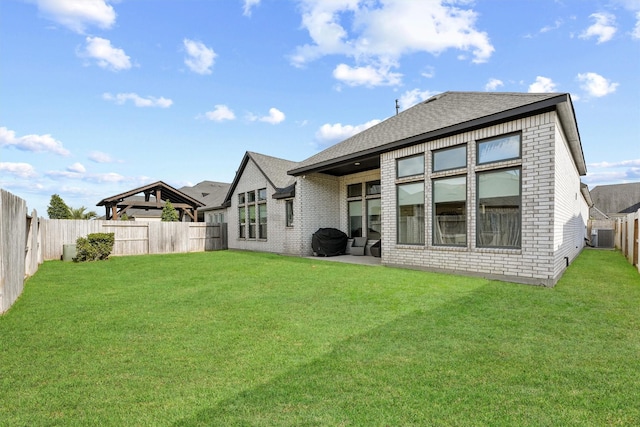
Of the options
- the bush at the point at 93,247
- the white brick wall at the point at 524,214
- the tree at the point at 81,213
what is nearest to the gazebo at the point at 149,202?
the bush at the point at 93,247

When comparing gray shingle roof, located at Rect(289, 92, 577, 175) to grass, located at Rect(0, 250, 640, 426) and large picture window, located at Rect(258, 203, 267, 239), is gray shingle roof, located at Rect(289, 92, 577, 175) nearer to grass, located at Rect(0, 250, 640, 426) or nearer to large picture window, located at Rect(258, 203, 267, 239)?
large picture window, located at Rect(258, 203, 267, 239)

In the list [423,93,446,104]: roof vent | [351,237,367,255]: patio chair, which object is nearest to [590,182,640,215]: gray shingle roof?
[423,93,446,104]: roof vent

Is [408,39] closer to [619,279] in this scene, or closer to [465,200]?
[465,200]

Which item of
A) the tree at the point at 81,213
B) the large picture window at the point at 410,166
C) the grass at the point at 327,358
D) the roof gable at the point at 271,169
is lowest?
the grass at the point at 327,358

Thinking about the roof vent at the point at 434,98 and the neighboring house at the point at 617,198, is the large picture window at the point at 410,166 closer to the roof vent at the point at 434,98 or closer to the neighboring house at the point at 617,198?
the roof vent at the point at 434,98

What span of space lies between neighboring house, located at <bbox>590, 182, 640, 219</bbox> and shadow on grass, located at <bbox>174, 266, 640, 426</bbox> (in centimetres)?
3719

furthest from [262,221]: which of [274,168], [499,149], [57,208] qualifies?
[57,208]

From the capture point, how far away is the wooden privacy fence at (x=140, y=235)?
12.7 m

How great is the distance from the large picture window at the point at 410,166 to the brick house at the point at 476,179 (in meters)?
0.03

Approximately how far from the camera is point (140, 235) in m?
15.0

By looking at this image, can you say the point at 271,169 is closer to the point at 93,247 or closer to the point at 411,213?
the point at 93,247

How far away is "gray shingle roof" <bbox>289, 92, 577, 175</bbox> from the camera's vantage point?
6.32m

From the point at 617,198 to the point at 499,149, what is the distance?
38.3 m

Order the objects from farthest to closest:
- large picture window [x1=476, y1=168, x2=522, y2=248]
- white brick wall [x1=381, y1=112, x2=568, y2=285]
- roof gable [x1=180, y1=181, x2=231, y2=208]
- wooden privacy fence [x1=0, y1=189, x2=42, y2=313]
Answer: roof gable [x1=180, y1=181, x2=231, y2=208]
large picture window [x1=476, y1=168, x2=522, y2=248]
white brick wall [x1=381, y1=112, x2=568, y2=285]
wooden privacy fence [x1=0, y1=189, x2=42, y2=313]
